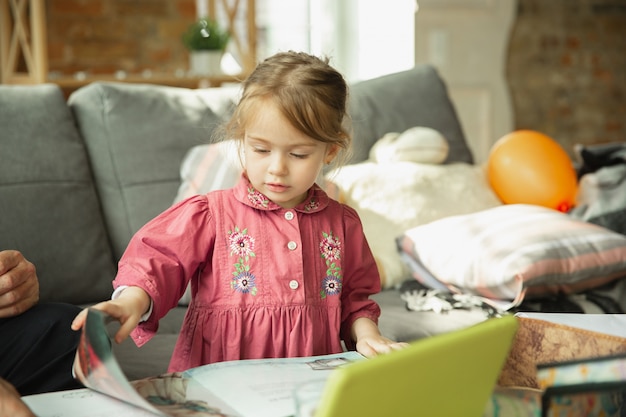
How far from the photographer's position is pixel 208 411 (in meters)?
0.77

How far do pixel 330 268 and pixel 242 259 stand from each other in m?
0.14

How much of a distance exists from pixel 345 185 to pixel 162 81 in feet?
4.61

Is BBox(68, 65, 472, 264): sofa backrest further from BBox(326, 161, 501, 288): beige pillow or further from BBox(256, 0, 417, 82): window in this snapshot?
BBox(256, 0, 417, 82): window

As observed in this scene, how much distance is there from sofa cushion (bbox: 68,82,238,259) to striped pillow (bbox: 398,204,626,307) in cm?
59

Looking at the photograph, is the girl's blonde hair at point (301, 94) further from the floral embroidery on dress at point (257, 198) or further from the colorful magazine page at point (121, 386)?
the colorful magazine page at point (121, 386)

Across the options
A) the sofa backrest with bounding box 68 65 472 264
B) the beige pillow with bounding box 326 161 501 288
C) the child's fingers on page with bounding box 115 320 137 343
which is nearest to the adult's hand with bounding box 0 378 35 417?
the child's fingers on page with bounding box 115 320 137 343

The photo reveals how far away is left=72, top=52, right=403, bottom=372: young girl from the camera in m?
1.05

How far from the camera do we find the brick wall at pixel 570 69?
13.8ft

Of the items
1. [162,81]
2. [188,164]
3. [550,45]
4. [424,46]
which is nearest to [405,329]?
[188,164]

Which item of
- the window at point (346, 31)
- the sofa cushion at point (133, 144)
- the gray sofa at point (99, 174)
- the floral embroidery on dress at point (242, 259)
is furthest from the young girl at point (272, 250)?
the window at point (346, 31)

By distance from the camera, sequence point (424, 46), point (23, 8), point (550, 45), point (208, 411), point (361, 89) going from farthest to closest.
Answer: point (550, 45) → point (424, 46) → point (23, 8) → point (361, 89) → point (208, 411)

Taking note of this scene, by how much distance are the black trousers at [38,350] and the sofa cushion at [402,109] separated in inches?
41.2

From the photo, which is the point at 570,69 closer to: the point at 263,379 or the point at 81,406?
the point at 263,379

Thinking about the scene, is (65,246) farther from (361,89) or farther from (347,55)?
(347,55)
